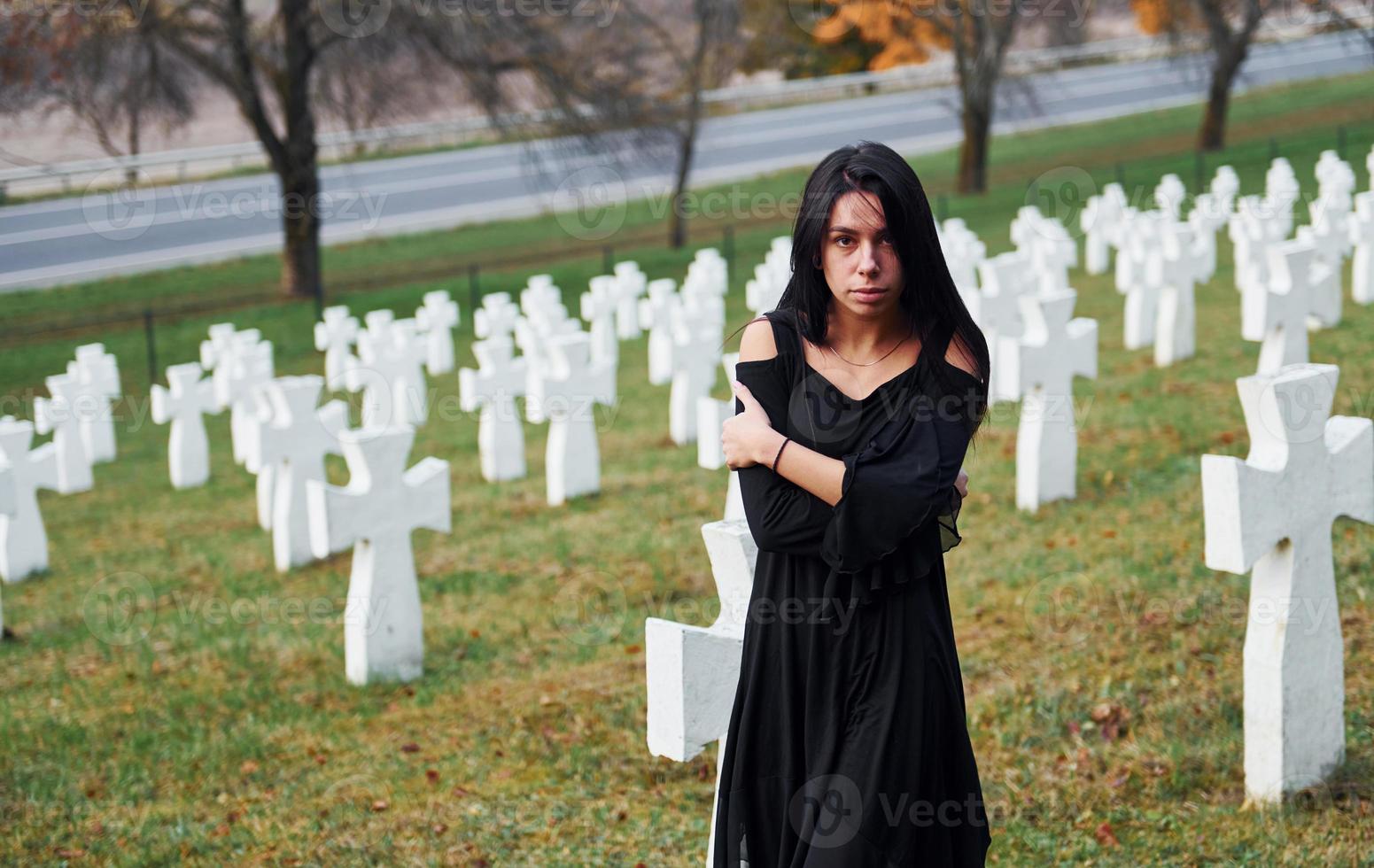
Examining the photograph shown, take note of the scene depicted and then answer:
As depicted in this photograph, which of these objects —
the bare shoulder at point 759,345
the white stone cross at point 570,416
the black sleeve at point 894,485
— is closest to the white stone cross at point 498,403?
the white stone cross at point 570,416

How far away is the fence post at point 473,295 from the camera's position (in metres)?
19.6

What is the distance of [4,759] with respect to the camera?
17.7ft

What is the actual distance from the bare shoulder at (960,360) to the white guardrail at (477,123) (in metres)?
16.6

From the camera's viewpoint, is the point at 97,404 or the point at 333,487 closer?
the point at 333,487

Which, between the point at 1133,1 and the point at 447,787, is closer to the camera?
the point at 447,787

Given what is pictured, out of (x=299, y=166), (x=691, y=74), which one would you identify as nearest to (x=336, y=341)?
(x=299, y=166)

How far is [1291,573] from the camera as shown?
13.4 ft

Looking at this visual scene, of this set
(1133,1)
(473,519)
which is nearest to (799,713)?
(473,519)

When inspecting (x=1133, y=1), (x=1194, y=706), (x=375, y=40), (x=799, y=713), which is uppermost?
(x=1133, y=1)

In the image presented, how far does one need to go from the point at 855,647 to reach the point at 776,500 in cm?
33

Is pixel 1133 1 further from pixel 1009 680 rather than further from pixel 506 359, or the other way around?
pixel 1009 680

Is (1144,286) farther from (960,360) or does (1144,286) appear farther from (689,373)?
(960,360)

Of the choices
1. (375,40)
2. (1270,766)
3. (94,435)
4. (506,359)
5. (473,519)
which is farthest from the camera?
(375,40)

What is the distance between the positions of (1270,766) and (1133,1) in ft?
84.5
